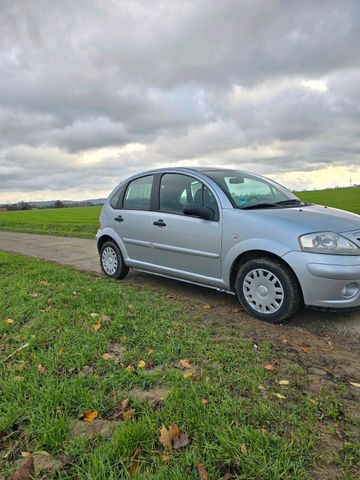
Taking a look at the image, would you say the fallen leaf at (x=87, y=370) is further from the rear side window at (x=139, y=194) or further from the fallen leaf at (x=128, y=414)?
the rear side window at (x=139, y=194)

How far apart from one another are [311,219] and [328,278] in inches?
28.8

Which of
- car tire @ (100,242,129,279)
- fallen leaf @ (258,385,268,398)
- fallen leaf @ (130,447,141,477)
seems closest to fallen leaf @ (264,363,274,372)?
fallen leaf @ (258,385,268,398)

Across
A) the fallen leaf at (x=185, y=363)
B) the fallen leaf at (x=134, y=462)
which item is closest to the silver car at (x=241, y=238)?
the fallen leaf at (x=185, y=363)

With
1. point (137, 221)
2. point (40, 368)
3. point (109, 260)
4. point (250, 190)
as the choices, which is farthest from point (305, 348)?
point (109, 260)

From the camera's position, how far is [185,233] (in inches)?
185

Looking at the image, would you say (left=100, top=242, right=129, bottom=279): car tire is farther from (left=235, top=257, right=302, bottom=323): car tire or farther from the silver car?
(left=235, top=257, right=302, bottom=323): car tire

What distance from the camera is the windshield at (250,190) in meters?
4.45

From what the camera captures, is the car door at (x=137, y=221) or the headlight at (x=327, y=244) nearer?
the headlight at (x=327, y=244)

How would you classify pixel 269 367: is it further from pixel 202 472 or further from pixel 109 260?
pixel 109 260

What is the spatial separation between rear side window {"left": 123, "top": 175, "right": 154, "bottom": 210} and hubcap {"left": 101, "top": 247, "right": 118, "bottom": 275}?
891mm

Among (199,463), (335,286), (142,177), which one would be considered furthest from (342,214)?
(199,463)

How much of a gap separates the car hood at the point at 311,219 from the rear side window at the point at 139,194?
1.88m

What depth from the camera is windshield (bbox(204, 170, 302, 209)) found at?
445cm

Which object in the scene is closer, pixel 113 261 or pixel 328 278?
pixel 328 278
